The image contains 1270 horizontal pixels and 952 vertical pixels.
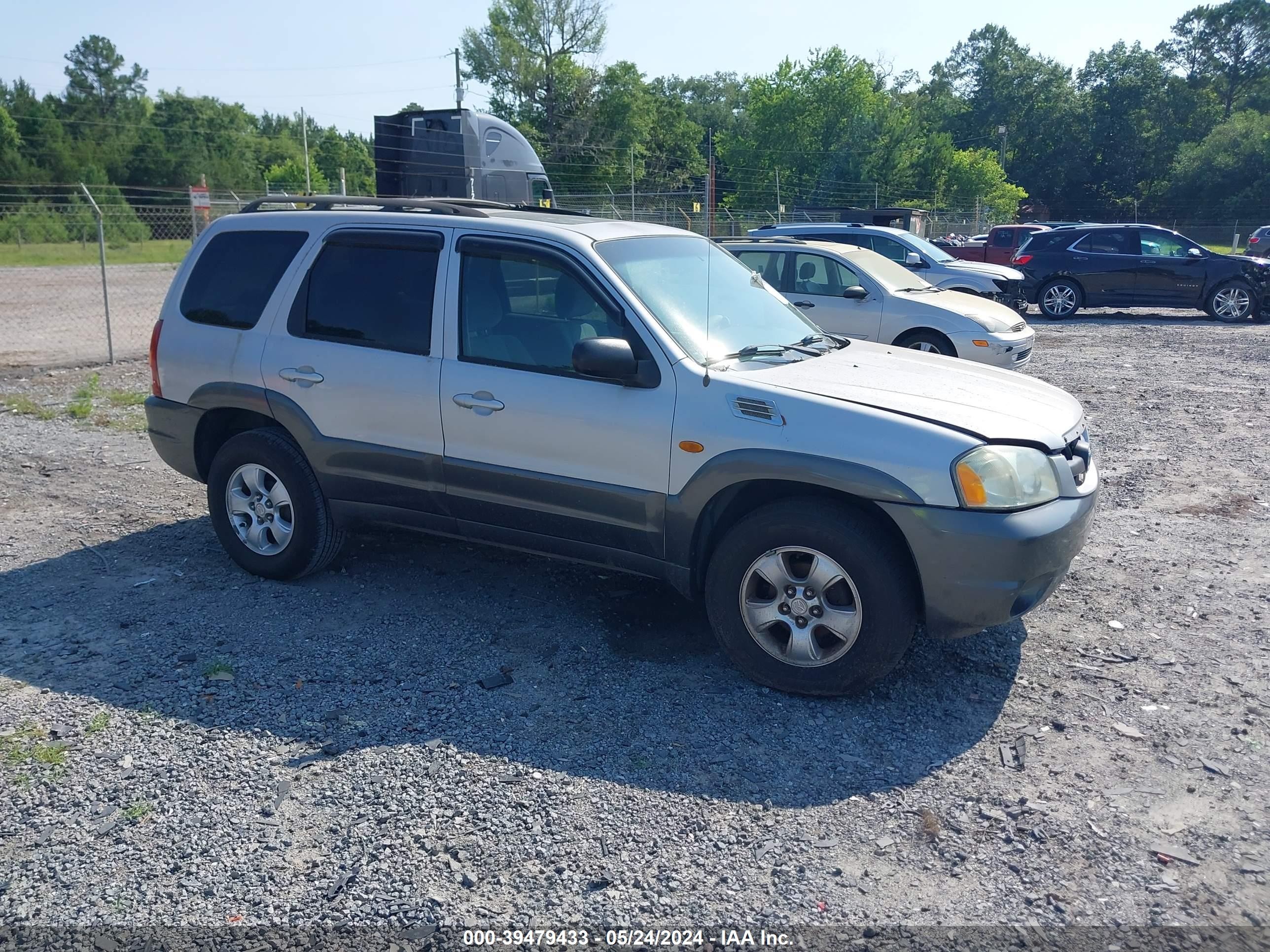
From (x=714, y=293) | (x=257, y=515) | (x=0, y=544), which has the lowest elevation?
(x=0, y=544)

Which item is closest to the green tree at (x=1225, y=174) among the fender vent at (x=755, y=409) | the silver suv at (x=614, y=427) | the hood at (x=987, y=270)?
the hood at (x=987, y=270)

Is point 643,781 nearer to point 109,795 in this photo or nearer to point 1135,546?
point 109,795

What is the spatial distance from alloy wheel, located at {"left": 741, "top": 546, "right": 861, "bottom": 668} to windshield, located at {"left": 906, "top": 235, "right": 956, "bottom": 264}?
1160cm

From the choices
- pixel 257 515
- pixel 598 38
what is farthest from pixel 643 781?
pixel 598 38

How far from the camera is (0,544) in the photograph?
240 inches

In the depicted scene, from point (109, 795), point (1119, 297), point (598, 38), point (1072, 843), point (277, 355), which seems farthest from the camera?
point (598, 38)

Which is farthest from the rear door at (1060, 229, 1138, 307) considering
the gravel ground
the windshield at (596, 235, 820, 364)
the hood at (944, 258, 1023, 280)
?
the windshield at (596, 235, 820, 364)

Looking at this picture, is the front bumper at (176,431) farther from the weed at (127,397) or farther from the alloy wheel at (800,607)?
the weed at (127,397)

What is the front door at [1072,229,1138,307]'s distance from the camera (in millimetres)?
18703

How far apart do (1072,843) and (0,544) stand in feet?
19.7

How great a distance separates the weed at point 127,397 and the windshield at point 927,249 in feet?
33.8

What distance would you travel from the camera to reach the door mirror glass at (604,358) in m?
4.20

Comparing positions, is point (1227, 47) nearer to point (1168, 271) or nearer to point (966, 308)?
point (1168, 271)

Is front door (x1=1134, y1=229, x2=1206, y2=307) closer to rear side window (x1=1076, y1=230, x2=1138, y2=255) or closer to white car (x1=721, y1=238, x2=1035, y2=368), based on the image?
rear side window (x1=1076, y1=230, x2=1138, y2=255)
